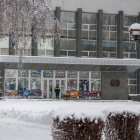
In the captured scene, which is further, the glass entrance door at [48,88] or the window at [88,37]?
the window at [88,37]

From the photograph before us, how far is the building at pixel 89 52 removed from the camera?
47844 millimetres

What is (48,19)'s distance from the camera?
548 inches

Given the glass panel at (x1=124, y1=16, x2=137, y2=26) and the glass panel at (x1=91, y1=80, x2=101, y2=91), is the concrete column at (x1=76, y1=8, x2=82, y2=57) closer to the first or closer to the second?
the glass panel at (x1=91, y1=80, x2=101, y2=91)

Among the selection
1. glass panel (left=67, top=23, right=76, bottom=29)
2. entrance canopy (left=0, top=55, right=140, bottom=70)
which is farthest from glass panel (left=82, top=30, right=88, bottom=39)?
entrance canopy (left=0, top=55, right=140, bottom=70)

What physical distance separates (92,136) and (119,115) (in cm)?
105

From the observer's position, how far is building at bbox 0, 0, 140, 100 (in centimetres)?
4784

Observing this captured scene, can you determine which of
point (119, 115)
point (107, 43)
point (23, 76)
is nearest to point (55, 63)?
point (23, 76)

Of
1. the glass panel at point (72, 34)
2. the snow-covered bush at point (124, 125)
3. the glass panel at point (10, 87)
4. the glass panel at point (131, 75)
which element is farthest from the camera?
the glass panel at point (131, 75)

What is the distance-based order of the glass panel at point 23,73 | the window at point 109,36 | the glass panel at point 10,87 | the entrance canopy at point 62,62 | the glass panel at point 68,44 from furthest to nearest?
1. the window at point 109,36
2. the glass panel at point 68,44
3. the glass panel at point 23,73
4. the glass panel at point 10,87
5. the entrance canopy at point 62,62

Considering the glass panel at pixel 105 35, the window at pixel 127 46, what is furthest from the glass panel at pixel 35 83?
the window at pixel 127 46

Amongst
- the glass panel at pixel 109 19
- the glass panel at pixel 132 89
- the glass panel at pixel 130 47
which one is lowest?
the glass panel at pixel 132 89

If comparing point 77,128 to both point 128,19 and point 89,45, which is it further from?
point 128,19

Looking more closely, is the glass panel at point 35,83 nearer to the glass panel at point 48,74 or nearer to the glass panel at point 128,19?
the glass panel at point 48,74

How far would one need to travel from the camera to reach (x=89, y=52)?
50219 millimetres
